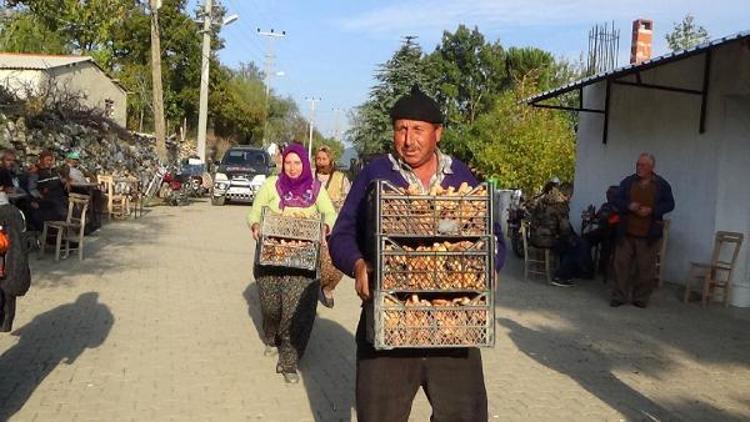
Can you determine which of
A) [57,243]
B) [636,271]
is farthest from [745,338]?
[57,243]

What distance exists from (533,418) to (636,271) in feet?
17.0

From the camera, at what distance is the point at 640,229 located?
10203 mm

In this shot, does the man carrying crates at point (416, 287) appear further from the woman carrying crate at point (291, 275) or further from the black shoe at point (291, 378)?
the woman carrying crate at point (291, 275)

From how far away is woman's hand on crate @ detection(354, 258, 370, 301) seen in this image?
130 inches

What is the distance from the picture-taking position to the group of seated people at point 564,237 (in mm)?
12211

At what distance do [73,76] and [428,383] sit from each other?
36791 millimetres

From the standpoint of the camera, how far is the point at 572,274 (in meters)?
12.5

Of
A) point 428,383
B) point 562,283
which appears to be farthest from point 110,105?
point 428,383

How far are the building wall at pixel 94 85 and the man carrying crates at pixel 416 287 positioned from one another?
32.1 meters

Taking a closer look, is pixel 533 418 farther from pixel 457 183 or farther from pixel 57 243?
pixel 57 243

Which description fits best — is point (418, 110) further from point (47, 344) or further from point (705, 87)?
point (705, 87)

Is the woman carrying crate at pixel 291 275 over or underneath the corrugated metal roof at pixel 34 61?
underneath

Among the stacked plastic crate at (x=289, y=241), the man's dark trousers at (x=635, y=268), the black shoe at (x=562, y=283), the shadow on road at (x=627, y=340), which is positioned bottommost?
the shadow on road at (x=627, y=340)

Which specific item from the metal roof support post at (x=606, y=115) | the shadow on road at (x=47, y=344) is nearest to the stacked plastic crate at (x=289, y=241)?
the shadow on road at (x=47, y=344)
